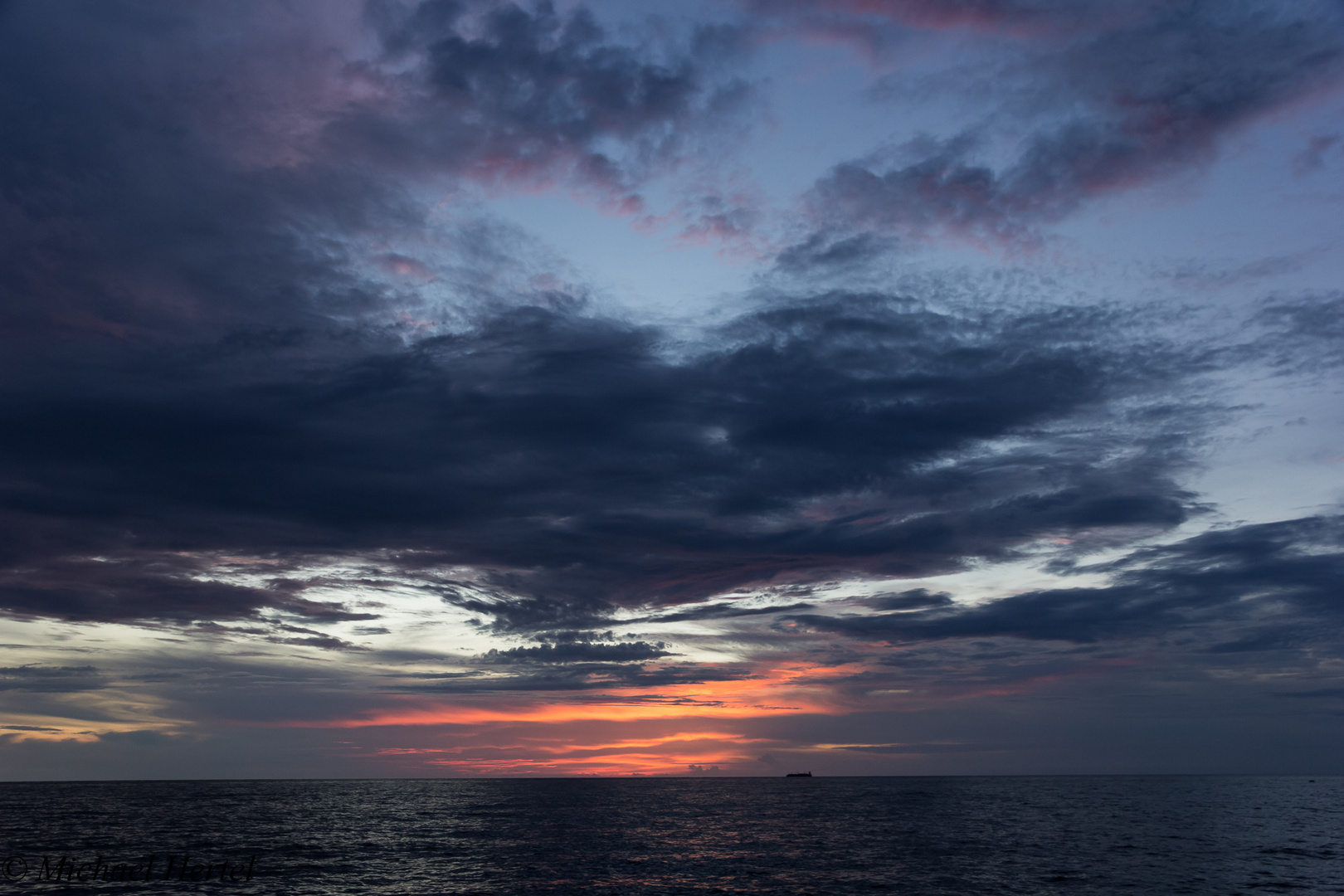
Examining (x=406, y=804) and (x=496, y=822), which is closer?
(x=496, y=822)

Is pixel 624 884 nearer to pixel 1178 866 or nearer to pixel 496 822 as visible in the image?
pixel 1178 866

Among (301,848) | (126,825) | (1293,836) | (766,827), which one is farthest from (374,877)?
(1293,836)

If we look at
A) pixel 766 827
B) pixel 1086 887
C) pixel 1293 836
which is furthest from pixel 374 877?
pixel 1293 836

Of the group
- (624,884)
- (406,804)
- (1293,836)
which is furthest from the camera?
(406,804)

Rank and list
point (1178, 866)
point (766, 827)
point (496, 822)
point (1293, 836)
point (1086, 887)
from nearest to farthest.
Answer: point (1086, 887) < point (1178, 866) < point (1293, 836) < point (766, 827) < point (496, 822)

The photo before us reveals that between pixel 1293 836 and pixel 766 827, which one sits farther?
pixel 766 827

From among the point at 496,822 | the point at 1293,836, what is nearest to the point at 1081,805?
the point at 1293,836

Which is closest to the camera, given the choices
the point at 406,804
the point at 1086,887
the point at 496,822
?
the point at 1086,887

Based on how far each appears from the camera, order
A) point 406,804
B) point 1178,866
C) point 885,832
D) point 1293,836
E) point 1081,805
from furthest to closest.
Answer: point 406,804 < point 1081,805 < point 885,832 < point 1293,836 < point 1178,866

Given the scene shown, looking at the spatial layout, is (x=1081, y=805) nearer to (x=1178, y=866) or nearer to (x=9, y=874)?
(x=1178, y=866)

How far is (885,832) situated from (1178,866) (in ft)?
148

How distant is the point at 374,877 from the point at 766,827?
67592 millimetres

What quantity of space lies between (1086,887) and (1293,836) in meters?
59.3

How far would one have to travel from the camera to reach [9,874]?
66375 mm
